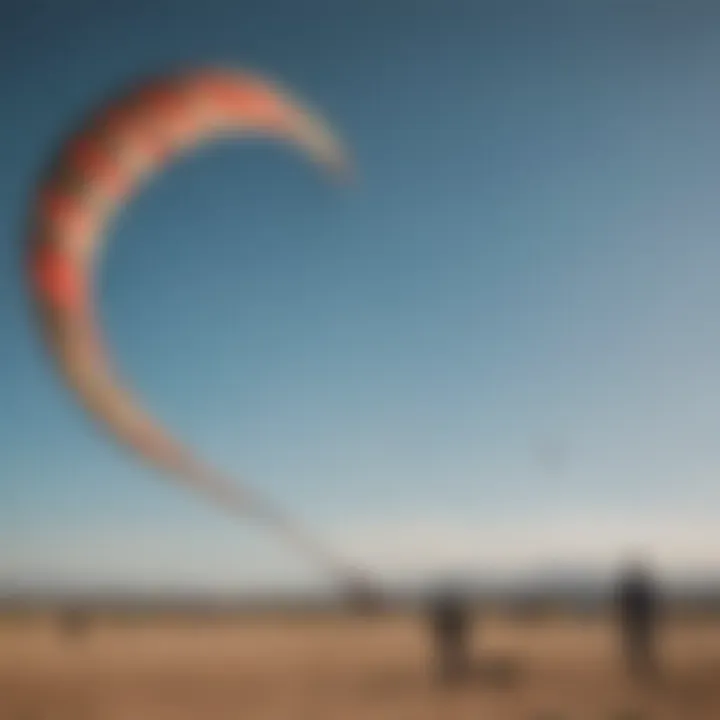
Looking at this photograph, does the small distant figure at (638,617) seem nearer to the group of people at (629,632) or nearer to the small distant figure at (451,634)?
the group of people at (629,632)

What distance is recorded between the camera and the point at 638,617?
81.9 inches

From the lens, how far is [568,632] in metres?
2.08

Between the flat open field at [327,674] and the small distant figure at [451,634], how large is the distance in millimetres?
20

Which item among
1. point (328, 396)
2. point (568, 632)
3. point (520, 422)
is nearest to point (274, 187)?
point (328, 396)

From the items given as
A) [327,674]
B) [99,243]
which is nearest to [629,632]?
[327,674]

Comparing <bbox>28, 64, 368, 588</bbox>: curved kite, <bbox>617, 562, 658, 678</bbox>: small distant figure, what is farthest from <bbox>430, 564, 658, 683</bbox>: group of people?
<bbox>28, 64, 368, 588</bbox>: curved kite

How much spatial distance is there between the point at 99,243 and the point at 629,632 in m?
1.12

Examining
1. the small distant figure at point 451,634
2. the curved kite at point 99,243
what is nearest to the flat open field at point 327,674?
the small distant figure at point 451,634

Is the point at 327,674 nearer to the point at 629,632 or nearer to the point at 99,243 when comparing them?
the point at 629,632

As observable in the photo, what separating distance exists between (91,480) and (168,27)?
2.67 ft

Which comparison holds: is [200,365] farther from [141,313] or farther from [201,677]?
[201,677]

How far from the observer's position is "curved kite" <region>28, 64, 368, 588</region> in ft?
6.93

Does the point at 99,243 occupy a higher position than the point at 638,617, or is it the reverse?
the point at 99,243

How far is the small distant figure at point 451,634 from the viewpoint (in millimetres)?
2082
